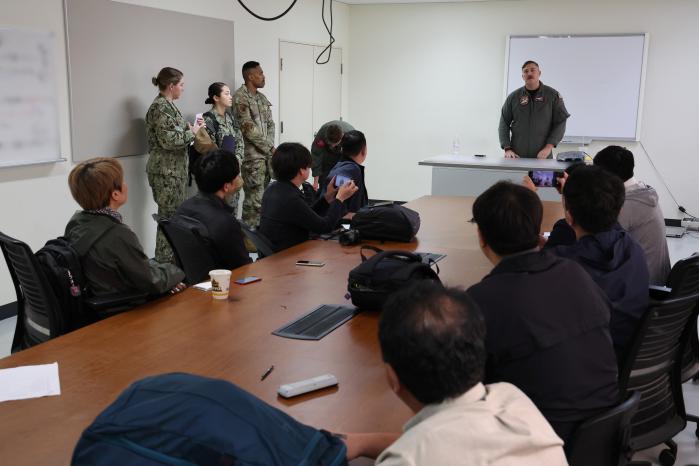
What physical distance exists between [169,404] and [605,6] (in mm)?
7793

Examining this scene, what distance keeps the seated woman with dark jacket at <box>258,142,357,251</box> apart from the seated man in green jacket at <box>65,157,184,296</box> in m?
1.10

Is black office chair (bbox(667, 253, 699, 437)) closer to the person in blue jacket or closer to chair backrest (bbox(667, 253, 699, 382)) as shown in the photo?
chair backrest (bbox(667, 253, 699, 382))

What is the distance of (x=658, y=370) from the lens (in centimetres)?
225

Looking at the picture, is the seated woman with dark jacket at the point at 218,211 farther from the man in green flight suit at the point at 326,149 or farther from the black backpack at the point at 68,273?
the man in green flight suit at the point at 326,149

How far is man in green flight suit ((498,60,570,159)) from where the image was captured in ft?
21.0

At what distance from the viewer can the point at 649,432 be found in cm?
224

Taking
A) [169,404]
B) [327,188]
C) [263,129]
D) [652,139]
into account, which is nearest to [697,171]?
[652,139]

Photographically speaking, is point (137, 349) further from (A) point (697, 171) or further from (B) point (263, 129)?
(A) point (697, 171)

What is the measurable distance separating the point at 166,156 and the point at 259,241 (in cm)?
229

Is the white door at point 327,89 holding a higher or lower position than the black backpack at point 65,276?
higher

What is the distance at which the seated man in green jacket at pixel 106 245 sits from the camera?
2.53 meters

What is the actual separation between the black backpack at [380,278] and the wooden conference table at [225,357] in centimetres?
6

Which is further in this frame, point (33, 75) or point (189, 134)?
point (189, 134)

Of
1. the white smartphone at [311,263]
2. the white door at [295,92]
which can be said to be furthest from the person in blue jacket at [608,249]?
the white door at [295,92]
